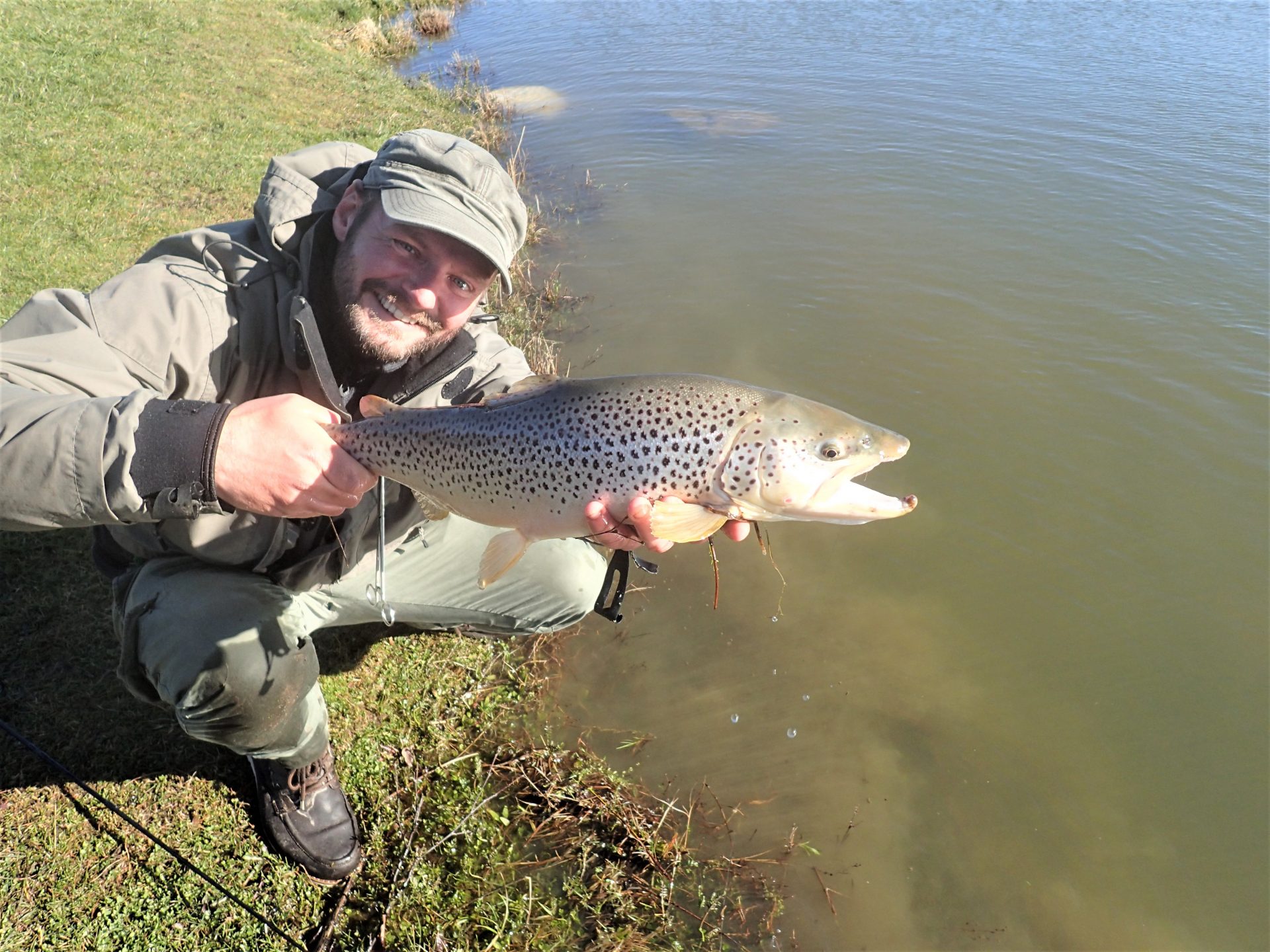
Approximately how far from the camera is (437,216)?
331 centimetres

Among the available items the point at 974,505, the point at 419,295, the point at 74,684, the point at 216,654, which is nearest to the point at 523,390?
the point at 419,295

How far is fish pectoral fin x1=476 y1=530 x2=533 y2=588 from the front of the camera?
10.1 feet

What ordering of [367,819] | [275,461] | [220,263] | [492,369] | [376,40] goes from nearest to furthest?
1. [275,461]
2. [220,263]
3. [367,819]
4. [492,369]
5. [376,40]

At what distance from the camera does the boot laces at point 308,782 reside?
138 inches

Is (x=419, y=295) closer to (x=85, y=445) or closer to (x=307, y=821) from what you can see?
(x=85, y=445)

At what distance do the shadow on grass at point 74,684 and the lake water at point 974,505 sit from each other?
1.86 metres

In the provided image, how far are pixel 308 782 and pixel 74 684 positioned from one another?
1372 mm

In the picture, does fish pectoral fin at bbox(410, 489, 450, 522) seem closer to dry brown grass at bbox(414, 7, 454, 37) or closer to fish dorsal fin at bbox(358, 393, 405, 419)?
fish dorsal fin at bbox(358, 393, 405, 419)

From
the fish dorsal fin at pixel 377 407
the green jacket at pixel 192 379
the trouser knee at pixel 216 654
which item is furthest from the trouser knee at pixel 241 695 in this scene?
the fish dorsal fin at pixel 377 407

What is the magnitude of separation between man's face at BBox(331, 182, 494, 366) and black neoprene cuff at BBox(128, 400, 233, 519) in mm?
1080

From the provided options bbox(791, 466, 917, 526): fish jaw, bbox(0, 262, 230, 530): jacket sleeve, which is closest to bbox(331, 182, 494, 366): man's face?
bbox(0, 262, 230, 530): jacket sleeve

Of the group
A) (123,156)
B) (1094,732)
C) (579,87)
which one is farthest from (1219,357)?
(579,87)

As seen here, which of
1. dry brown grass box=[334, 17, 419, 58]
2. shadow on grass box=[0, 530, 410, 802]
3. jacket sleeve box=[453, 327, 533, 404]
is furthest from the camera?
dry brown grass box=[334, 17, 419, 58]

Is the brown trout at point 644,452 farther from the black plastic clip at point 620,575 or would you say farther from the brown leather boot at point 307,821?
the brown leather boot at point 307,821
